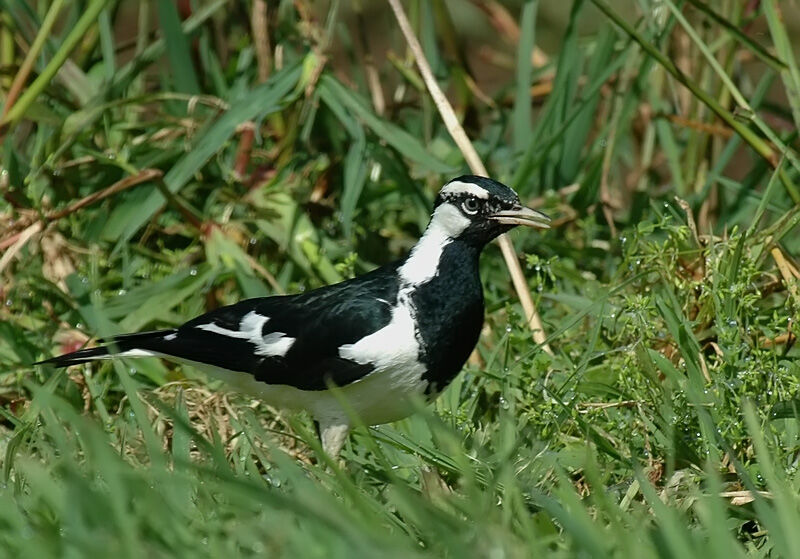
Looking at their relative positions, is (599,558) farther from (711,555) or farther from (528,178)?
(528,178)

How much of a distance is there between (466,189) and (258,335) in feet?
1.91

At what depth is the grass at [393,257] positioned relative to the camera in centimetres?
205

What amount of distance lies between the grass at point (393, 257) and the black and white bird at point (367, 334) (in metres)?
0.11

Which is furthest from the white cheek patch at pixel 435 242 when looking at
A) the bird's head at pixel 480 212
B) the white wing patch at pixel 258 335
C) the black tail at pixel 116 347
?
the black tail at pixel 116 347

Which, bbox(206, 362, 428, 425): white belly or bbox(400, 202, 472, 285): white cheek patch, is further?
bbox(400, 202, 472, 285): white cheek patch

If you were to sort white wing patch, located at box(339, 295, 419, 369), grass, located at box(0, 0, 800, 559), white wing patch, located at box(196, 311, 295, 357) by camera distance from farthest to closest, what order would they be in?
white wing patch, located at box(196, 311, 295, 357) < white wing patch, located at box(339, 295, 419, 369) < grass, located at box(0, 0, 800, 559)

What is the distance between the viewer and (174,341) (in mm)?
3012

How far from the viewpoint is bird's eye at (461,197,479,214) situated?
2994 millimetres

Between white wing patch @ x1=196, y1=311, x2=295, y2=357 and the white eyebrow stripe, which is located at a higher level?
the white eyebrow stripe

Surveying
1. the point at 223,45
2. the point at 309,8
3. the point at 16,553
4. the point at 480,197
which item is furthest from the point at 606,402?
the point at 223,45

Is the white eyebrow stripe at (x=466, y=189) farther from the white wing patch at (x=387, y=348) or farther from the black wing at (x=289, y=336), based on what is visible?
the white wing patch at (x=387, y=348)

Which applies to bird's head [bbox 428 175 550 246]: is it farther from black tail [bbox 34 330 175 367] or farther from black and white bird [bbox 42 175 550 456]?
black tail [bbox 34 330 175 367]

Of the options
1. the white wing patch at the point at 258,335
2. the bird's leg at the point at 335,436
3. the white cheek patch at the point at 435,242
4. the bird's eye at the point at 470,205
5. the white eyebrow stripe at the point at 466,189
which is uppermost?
the white eyebrow stripe at the point at 466,189

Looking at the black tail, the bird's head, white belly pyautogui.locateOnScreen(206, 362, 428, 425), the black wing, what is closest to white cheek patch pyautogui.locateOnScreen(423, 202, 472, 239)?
the bird's head
